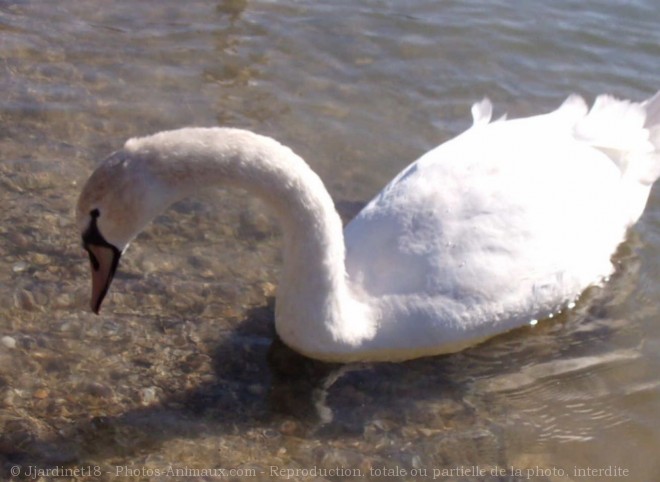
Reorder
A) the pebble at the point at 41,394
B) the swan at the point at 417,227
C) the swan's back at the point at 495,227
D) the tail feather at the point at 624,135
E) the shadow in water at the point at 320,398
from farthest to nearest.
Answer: the tail feather at the point at 624,135, the swan's back at the point at 495,227, the pebble at the point at 41,394, the shadow in water at the point at 320,398, the swan at the point at 417,227

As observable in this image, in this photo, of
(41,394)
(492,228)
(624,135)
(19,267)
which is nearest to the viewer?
(41,394)

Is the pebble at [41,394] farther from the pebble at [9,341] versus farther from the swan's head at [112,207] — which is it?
the swan's head at [112,207]

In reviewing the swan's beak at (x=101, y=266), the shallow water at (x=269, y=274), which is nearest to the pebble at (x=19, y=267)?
the shallow water at (x=269, y=274)

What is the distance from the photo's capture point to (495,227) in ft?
20.2

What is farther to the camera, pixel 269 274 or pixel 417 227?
pixel 269 274

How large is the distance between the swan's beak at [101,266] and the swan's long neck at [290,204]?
361 mm

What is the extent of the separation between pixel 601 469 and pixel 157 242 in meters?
3.14

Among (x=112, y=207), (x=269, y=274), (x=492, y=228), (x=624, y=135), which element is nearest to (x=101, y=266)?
(x=112, y=207)

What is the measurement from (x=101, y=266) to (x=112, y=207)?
0.38 m

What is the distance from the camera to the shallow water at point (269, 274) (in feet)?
18.2

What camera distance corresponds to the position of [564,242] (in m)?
6.45

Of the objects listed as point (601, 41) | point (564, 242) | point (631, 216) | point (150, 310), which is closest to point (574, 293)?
point (564, 242)

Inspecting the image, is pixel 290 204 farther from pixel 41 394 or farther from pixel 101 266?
pixel 41 394

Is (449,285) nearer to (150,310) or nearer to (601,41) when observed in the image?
(150,310)
